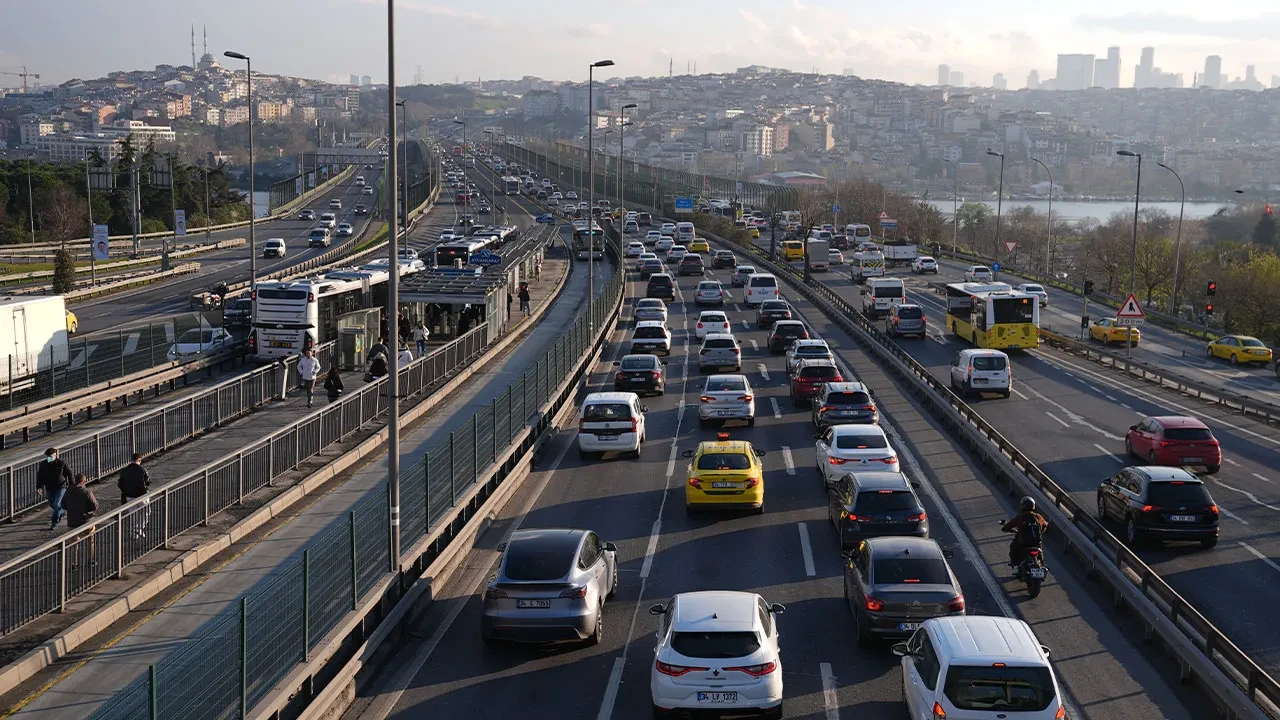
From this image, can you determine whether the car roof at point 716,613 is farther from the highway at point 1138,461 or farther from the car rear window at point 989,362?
the car rear window at point 989,362

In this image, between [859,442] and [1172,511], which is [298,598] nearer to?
[859,442]

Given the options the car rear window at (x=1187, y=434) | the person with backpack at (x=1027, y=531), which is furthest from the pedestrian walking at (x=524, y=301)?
the person with backpack at (x=1027, y=531)

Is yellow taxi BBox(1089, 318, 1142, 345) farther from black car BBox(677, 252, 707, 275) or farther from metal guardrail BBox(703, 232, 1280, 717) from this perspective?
black car BBox(677, 252, 707, 275)

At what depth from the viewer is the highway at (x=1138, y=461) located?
1825 cm

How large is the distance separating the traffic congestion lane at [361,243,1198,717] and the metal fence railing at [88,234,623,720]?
1.12 metres

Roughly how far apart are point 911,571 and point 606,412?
1312 centimetres

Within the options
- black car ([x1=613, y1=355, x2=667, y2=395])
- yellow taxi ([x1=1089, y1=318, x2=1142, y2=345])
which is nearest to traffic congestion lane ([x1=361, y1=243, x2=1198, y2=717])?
black car ([x1=613, y1=355, x2=667, y2=395])

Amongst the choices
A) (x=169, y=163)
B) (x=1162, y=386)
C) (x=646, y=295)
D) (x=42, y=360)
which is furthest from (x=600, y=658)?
(x=169, y=163)

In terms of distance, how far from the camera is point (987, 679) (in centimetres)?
1139

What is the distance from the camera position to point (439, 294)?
4494cm

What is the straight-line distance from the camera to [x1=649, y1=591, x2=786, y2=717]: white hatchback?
1240 cm

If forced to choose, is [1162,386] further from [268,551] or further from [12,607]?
[12,607]

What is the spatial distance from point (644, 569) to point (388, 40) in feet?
27.1

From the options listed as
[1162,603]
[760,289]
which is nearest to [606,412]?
[1162,603]
